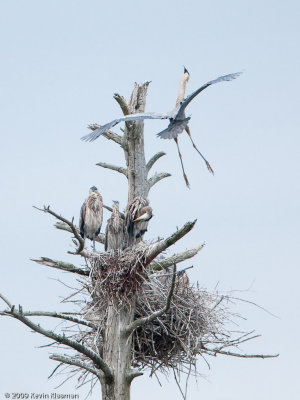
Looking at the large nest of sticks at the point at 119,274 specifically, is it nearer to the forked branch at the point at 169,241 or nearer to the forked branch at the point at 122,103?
the forked branch at the point at 169,241

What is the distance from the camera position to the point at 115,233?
11.1 metres

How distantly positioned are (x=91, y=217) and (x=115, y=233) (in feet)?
1.58

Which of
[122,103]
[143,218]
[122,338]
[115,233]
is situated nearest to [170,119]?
[122,103]

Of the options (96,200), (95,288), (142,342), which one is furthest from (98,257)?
(96,200)

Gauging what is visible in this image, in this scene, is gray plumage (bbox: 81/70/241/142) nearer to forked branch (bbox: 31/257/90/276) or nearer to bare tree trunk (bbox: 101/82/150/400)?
bare tree trunk (bbox: 101/82/150/400)

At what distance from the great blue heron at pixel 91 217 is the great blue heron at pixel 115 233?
0.19 m

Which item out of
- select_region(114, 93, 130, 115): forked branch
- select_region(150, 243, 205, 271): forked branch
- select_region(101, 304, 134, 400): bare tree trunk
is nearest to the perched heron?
select_region(114, 93, 130, 115): forked branch

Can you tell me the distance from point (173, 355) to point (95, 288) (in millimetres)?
1306

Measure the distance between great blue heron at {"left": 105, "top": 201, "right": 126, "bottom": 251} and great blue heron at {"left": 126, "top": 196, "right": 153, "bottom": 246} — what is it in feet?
0.59

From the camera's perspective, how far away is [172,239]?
8.30m

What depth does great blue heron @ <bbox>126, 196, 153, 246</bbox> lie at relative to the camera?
1066 centimetres

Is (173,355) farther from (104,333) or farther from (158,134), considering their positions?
(158,134)

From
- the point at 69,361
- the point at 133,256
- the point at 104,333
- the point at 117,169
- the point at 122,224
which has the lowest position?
the point at 69,361

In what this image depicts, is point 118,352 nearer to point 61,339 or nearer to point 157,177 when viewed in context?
point 61,339
